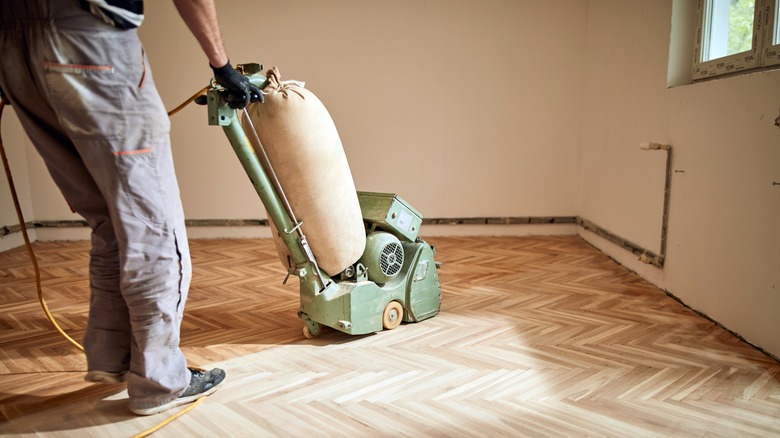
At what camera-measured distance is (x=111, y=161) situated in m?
1.66

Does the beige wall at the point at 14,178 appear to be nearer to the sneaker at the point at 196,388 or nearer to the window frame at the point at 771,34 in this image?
the sneaker at the point at 196,388

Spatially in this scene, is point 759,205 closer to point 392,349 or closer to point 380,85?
point 392,349

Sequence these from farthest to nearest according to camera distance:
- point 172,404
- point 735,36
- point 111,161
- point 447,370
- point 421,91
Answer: point 421,91, point 735,36, point 447,370, point 172,404, point 111,161

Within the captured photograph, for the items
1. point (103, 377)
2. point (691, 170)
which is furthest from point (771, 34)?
point (103, 377)

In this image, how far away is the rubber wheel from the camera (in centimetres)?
269

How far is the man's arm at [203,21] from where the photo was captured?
1750mm

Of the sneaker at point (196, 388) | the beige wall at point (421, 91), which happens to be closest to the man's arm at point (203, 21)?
the sneaker at point (196, 388)

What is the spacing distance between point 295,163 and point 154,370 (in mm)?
912

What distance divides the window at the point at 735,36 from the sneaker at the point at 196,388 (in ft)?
8.49

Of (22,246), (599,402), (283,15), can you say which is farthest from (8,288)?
(599,402)

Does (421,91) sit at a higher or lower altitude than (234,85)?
higher

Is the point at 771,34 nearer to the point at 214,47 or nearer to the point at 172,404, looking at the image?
the point at 214,47

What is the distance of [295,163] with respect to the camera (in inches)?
92.7

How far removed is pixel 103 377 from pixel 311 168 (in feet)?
3.37
